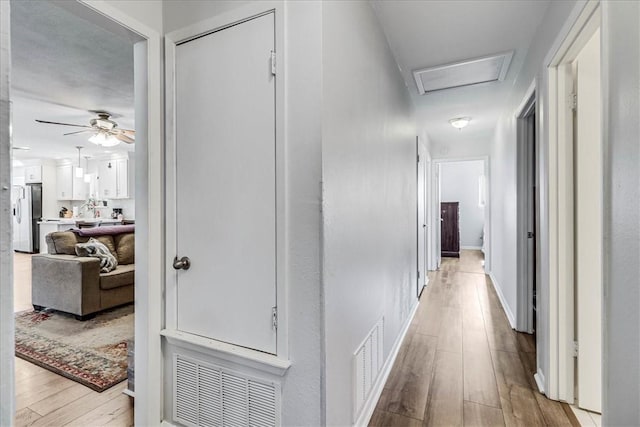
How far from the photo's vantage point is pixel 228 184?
1.45 metres

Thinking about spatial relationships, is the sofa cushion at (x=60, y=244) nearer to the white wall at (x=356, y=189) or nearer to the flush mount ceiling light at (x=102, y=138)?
the flush mount ceiling light at (x=102, y=138)

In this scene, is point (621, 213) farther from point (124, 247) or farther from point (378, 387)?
point (124, 247)

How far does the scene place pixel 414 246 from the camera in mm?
3584

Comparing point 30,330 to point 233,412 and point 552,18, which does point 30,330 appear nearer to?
point 233,412

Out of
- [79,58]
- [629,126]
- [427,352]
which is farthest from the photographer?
[79,58]

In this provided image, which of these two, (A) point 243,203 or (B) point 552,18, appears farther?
(B) point 552,18

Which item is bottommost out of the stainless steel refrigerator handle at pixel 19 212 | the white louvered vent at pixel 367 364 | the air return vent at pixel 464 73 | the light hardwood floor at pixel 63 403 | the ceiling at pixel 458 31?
the light hardwood floor at pixel 63 403

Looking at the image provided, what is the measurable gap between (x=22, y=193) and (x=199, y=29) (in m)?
9.37

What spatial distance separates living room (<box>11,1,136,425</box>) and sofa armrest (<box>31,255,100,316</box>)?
0.01 m

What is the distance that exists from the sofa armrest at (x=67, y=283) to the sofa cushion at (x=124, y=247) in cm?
65

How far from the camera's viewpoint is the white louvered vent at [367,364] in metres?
1.62

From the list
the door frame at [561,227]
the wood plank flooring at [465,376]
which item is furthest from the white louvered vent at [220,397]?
the door frame at [561,227]

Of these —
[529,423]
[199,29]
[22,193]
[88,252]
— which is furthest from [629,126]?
[22,193]

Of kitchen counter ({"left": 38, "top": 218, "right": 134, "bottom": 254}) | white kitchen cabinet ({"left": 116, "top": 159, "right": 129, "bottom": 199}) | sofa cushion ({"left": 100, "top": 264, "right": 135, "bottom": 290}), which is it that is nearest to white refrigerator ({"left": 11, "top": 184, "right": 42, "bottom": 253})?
kitchen counter ({"left": 38, "top": 218, "right": 134, "bottom": 254})
